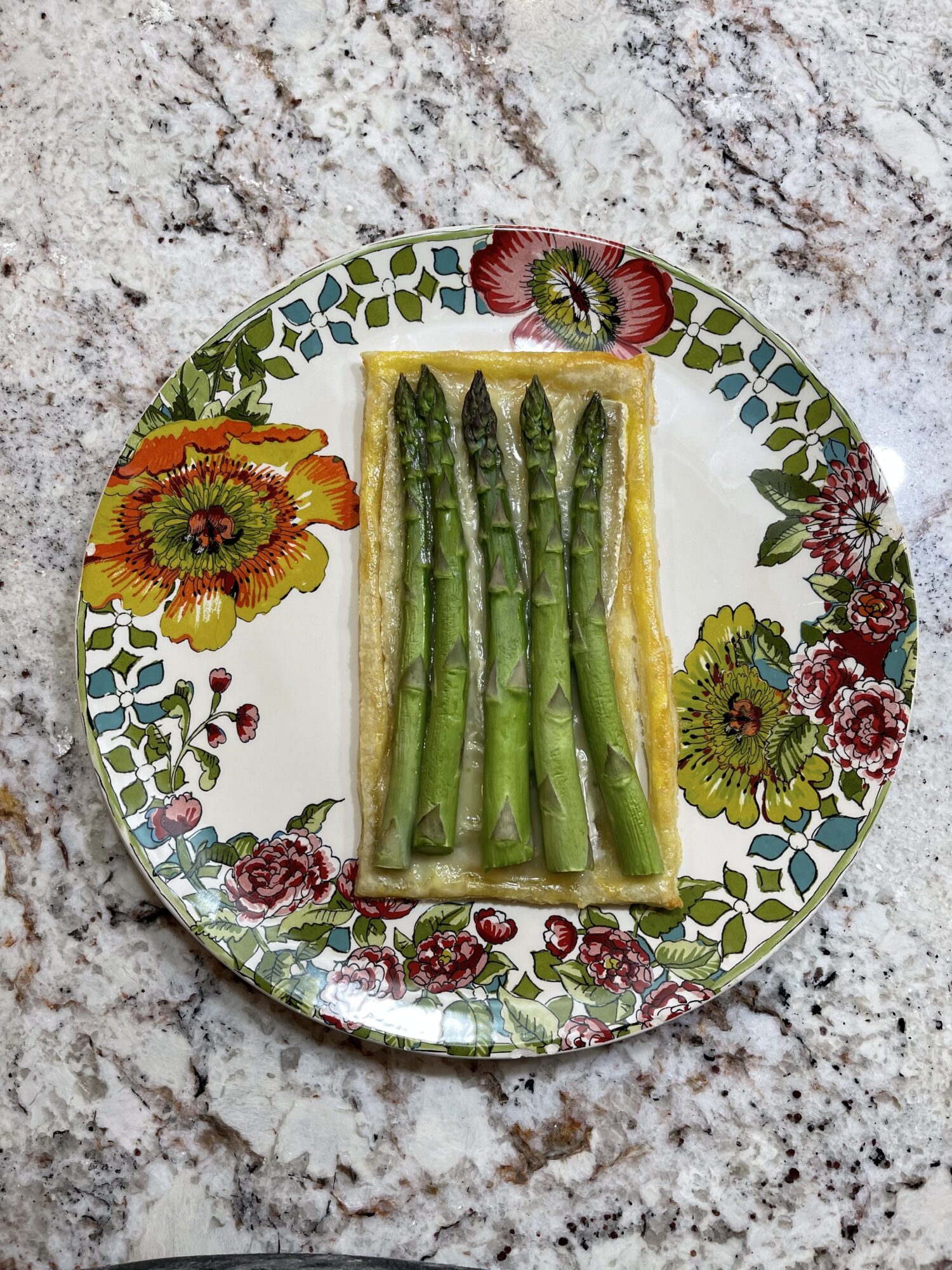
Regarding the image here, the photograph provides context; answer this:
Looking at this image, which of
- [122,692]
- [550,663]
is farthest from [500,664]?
[122,692]

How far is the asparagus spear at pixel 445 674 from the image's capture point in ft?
7.84

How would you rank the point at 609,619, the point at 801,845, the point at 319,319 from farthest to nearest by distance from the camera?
the point at 319,319 → the point at 609,619 → the point at 801,845

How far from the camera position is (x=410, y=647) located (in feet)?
8.07

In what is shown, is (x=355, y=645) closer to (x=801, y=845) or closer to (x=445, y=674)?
(x=445, y=674)

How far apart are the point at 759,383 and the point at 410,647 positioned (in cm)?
123

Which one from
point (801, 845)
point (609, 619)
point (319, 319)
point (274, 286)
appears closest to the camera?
point (801, 845)

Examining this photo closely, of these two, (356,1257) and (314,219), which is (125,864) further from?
(314,219)

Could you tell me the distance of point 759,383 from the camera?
2.61 m

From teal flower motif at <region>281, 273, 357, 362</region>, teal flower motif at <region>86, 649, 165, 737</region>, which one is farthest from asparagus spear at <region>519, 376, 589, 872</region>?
teal flower motif at <region>86, 649, 165, 737</region>

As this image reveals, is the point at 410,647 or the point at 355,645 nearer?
the point at 410,647

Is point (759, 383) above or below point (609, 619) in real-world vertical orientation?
above

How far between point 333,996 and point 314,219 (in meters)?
2.27

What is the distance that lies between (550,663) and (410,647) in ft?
1.22

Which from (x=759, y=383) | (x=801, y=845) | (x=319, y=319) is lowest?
(x=801, y=845)
